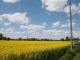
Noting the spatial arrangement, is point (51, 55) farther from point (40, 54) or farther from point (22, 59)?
point (22, 59)

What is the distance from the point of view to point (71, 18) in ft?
100

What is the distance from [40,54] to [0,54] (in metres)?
5.26

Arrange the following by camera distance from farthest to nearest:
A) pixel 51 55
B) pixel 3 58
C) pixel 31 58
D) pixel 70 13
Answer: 1. pixel 70 13
2. pixel 51 55
3. pixel 31 58
4. pixel 3 58

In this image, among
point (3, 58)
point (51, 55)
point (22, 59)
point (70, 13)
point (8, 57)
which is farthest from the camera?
point (70, 13)

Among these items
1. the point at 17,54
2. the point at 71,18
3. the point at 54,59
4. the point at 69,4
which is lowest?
the point at 54,59

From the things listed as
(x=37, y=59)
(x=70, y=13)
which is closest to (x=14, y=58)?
(x=37, y=59)

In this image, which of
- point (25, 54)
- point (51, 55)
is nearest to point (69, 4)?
point (51, 55)

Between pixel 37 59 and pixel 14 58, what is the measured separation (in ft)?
10.9

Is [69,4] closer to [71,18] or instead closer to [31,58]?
[71,18]

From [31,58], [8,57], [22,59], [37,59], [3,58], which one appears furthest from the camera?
[37,59]

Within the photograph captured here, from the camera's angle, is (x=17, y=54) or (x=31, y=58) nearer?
(x=17, y=54)

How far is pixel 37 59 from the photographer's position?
15.0 metres

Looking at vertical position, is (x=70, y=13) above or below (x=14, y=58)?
above

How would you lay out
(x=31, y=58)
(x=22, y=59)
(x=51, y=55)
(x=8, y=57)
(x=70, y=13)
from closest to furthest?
(x=8, y=57)
(x=22, y=59)
(x=31, y=58)
(x=51, y=55)
(x=70, y=13)
